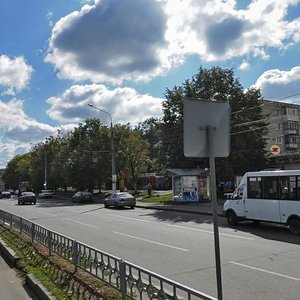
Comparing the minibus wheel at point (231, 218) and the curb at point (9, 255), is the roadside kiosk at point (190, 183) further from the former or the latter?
the curb at point (9, 255)

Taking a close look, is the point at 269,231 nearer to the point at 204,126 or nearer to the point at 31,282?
the point at 31,282

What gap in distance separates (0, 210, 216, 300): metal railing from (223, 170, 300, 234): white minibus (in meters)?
9.33

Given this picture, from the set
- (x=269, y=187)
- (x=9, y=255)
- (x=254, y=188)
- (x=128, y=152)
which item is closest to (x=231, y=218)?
(x=254, y=188)

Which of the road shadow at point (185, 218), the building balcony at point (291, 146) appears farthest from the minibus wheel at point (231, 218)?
the building balcony at point (291, 146)

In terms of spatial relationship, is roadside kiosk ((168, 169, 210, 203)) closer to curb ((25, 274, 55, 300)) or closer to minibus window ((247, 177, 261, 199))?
minibus window ((247, 177, 261, 199))

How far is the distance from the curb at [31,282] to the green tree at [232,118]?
89.3ft

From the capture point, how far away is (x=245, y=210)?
18.4 meters

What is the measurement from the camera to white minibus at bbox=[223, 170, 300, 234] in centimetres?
1617

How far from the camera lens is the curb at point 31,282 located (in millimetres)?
7309

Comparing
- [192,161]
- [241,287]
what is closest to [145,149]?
[192,161]

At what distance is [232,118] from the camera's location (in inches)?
1506

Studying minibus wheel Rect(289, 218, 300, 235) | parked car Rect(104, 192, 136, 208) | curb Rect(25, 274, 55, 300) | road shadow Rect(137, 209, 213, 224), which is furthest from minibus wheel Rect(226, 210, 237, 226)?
parked car Rect(104, 192, 136, 208)

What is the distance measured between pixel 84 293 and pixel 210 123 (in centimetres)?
383

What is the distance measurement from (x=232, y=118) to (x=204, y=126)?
33946 millimetres
